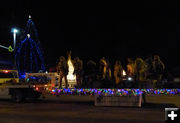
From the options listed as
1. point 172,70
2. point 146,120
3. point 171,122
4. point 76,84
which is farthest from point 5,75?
point 172,70

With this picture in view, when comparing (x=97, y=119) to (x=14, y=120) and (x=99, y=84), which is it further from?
(x=99, y=84)

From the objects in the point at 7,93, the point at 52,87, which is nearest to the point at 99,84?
the point at 52,87

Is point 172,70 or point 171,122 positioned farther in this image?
point 172,70

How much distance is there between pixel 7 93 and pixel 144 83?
15.6 m

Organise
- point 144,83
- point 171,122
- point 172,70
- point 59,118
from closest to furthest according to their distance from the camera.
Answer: point 171,122 < point 59,118 < point 144,83 < point 172,70

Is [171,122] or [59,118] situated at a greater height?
[171,122]

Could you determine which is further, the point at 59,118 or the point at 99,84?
the point at 99,84

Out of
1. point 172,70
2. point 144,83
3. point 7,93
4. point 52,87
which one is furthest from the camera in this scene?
point 172,70

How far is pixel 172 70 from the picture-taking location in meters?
49.7

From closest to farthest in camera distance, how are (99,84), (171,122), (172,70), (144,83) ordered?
(171,122), (144,83), (99,84), (172,70)

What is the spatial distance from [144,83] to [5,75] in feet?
49.8

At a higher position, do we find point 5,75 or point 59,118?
point 5,75

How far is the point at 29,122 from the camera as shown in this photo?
11.4m

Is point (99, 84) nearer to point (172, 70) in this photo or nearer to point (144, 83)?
point (144, 83)
